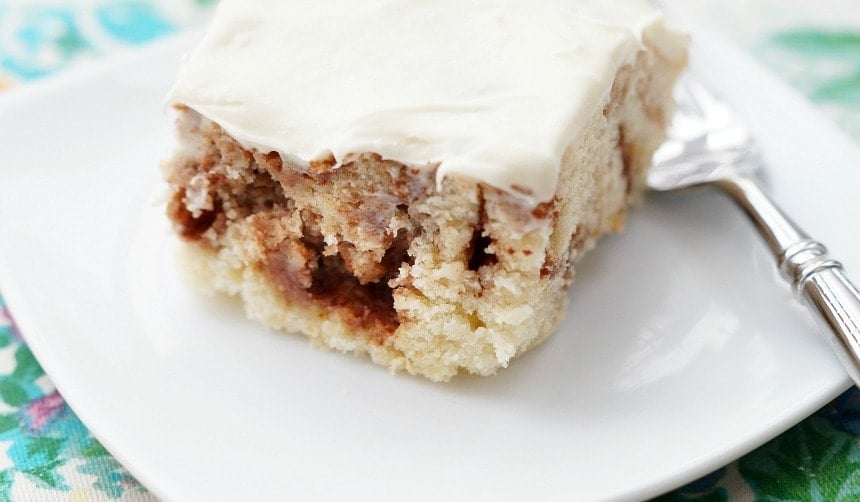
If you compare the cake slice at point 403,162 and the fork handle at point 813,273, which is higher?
the cake slice at point 403,162

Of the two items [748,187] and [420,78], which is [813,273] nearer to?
[748,187]

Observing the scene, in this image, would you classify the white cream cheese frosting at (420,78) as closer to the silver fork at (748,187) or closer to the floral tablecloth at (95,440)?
the silver fork at (748,187)

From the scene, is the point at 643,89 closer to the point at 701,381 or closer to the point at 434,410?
the point at 701,381

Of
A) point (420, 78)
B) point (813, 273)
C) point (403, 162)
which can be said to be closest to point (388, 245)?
point (403, 162)

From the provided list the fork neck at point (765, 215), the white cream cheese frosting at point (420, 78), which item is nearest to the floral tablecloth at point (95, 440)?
the fork neck at point (765, 215)

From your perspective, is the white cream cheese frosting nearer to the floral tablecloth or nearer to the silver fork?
the silver fork

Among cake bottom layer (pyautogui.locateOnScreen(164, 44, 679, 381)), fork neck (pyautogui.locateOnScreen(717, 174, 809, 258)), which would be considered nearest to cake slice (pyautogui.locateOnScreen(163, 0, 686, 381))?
cake bottom layer (pyautogui.locateOnScreen(164, 44, 679, 381))

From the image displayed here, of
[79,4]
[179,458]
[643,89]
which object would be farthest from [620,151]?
[79,4]
